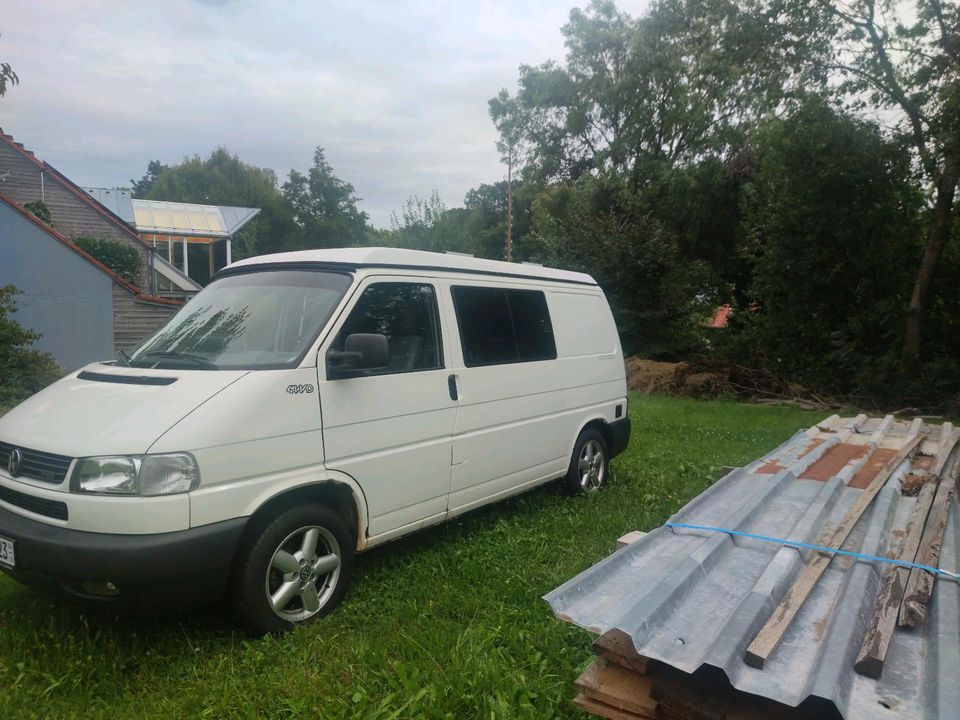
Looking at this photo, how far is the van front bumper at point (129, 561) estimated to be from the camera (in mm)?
3061

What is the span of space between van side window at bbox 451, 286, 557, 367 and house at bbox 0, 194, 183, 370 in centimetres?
1095

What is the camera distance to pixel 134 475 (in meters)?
3.12

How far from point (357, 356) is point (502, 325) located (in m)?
1.66

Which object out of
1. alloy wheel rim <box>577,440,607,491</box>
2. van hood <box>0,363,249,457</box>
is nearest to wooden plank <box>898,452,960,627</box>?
alloy wheel rim <box>577,440,607,491</box>

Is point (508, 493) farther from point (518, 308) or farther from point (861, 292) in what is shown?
point (861, 292)

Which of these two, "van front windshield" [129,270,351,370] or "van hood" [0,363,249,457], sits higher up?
"van front windshield" [129,270,351,370]

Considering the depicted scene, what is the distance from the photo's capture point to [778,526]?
351 centimetres

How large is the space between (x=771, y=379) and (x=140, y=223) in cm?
2438

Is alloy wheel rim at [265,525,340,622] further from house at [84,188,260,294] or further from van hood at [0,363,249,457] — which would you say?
house at [84,188,260,294]

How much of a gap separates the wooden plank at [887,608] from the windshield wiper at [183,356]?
3.20 meters

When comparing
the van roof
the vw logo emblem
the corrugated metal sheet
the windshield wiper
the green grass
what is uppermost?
the van roof

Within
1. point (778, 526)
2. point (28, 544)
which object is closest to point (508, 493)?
point (778, 526)

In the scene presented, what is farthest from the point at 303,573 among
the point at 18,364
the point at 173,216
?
the point at 173,216

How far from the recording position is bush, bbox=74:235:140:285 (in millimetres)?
19578
